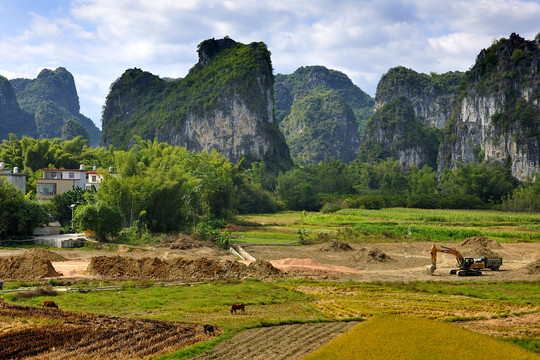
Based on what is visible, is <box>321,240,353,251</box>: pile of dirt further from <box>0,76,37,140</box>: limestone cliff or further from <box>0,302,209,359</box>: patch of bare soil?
<box>0,76,37,140</box>: limestone cliff

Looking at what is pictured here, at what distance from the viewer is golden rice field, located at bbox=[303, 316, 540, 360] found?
504 inches

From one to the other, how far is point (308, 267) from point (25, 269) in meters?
15.0

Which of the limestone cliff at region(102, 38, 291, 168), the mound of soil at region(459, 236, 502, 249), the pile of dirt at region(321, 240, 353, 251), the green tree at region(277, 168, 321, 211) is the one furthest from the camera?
the limestone cliff at region(102, 38, 291, 168)

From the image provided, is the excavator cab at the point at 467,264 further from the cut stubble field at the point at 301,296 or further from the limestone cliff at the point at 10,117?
the limestone cliff at the point at 10,117

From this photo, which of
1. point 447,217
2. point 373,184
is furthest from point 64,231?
point 373,184

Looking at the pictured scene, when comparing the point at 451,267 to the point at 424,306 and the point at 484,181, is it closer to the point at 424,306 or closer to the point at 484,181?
the point at 424,306

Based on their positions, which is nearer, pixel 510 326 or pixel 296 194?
pixel 510 326

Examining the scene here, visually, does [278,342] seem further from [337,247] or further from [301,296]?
[337,247]

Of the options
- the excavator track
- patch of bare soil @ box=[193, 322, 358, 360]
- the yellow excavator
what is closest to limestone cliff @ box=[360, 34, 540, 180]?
the yellow excavator

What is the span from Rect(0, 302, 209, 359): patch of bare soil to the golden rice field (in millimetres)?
3982

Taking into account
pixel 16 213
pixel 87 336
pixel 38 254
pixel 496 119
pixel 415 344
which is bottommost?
pixel 415 344

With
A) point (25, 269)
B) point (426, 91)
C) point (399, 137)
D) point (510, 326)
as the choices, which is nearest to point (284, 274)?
point (510, 326)

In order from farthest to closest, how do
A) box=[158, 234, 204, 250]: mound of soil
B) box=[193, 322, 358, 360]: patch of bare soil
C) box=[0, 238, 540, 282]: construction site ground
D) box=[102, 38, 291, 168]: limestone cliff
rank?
box=[102, 38, 291, 168]: limestone cliff, box=[158, 234, 204, 250]: mound of soil, box=[0, 238, 540, 282]: construction site ground, box=[193, 322, 358, 360]: patch of bare soil

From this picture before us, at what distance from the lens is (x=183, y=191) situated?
45.0m
